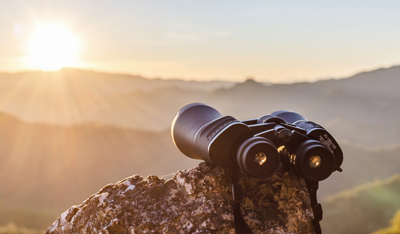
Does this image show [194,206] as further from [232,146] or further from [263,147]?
[263,147]

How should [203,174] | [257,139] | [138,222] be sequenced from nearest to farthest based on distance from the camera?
[257,139], [138,222], [203,174]

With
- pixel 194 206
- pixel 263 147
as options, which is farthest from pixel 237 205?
pixel 263 147

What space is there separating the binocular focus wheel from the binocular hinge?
6.1 inches

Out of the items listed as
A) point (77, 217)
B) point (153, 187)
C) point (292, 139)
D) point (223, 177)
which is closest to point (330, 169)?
point (292, 139)

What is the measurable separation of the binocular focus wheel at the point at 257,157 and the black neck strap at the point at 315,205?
1.62ft

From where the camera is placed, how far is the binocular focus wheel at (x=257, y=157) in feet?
7.75

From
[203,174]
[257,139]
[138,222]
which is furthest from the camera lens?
[203,174]

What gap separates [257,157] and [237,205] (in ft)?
1.31

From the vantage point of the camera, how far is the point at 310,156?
2549 millimetres

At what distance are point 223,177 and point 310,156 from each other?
664 mm

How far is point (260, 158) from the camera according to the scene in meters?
2.41

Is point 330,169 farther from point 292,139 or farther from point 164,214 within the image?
point 164,214

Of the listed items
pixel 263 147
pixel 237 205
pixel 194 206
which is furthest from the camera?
pixel 194 206

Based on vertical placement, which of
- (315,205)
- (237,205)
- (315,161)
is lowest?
(315,205)
